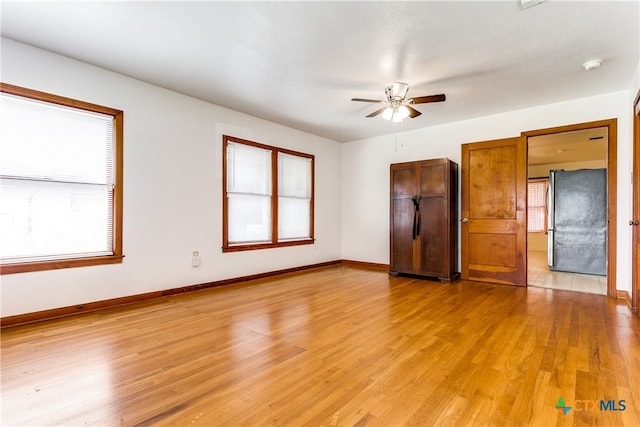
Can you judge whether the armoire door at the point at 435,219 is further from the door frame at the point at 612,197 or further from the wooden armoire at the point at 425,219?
the door frame at the point at 612,197

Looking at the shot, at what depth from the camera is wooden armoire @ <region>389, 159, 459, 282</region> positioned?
4934mm

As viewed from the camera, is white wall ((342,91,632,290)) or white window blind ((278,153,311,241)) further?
white window blind ((278,153,311,241))

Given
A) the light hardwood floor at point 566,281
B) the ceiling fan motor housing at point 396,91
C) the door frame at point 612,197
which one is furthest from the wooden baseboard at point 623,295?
the ceiling fan motor housing at point 396,91

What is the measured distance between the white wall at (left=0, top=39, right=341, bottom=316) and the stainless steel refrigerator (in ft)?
17.7

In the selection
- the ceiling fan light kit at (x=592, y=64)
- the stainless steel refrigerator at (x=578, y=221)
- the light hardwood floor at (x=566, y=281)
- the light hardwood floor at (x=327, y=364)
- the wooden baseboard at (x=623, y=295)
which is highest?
the ceiling fan light kit at (x=592, y=64)

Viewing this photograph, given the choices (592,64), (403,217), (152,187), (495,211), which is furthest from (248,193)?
(592,64)

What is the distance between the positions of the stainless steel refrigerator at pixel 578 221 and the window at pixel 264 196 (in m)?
4.68

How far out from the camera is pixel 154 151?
390cm

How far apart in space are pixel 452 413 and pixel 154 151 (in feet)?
13.2

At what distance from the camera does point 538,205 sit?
9.20 m

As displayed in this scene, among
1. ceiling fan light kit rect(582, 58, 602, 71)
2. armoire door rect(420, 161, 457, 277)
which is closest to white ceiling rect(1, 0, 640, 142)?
ceiling fan light kit rect(582, 58, 602, 71)

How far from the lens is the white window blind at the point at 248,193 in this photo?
4.84 metres

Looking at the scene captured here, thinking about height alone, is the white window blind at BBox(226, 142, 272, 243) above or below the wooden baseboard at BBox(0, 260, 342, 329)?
above

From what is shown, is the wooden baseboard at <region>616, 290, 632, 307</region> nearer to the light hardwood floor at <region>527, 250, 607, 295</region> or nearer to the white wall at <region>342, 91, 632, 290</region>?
the white wall at <region>342, 91, 632, 290</region>
